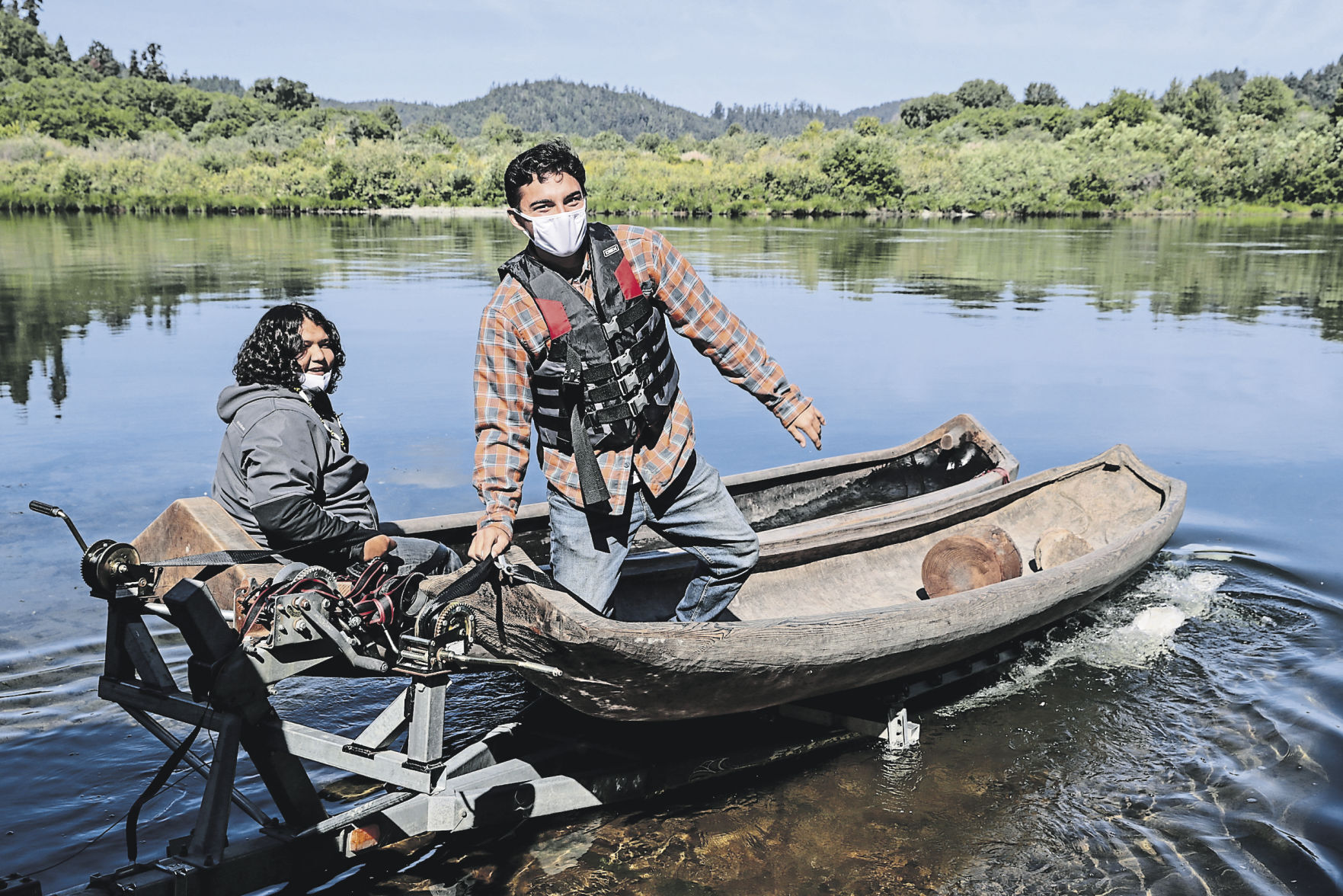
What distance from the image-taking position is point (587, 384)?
3.49 meters

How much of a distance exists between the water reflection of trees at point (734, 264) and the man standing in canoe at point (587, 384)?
1000 cm

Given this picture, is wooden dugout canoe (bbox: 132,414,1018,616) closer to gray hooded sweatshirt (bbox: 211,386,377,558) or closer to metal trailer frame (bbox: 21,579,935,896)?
gray hooded sweatshirt (bbox: 211,386,377,558)

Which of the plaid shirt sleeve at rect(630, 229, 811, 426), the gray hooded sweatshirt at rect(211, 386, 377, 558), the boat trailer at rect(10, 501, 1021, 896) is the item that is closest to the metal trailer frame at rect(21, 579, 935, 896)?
the boat trailer at rect(10, 501, 1021, 896)

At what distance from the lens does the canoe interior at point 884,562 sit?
5125 millimetres

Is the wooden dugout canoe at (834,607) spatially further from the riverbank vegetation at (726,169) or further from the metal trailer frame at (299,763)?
the riverbank vegetation at (726,169)

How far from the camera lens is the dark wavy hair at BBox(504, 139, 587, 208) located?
337cm

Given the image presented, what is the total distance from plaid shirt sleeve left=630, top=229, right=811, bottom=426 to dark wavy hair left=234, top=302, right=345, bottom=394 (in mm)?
1210

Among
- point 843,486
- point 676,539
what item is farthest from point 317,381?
point 843,486

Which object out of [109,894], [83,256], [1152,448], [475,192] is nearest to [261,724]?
[109,894]

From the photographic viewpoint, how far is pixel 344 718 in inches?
180

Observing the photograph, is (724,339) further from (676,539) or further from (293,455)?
(293,455)

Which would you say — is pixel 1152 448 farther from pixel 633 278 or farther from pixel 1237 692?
pixel 633 278

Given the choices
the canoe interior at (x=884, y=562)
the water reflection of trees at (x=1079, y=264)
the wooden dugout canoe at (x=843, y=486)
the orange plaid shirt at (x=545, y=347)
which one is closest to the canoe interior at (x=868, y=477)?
the wooden dugout canoe at (x=843, y=486)

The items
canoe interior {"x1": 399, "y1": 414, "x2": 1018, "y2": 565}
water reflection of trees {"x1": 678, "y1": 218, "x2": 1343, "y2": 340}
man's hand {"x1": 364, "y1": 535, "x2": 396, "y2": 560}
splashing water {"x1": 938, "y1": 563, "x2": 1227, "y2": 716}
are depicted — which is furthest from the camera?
water reflection of trees {"x1": 678, "y1": 218, "x2": 1343, "y2": 340}
